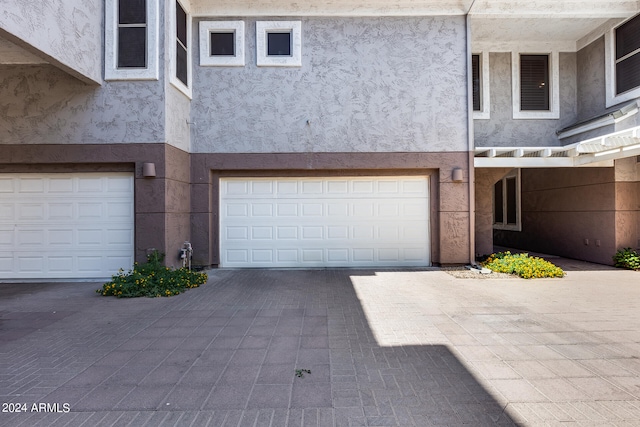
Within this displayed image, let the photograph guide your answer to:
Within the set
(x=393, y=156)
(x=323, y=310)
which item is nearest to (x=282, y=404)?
(x=323, y=310)

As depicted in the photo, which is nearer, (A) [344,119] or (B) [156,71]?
(B) [156,71]

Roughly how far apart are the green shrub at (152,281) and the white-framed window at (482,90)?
8.60 metres

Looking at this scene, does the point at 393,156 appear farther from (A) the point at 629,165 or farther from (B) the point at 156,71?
(A) the point at 629,165

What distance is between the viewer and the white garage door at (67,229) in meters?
7.30

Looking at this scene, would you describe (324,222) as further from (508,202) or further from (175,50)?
(508,202)

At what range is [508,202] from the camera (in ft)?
43.2

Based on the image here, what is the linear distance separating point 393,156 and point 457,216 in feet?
7.35

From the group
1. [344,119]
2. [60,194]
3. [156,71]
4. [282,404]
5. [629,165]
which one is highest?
[156,71]

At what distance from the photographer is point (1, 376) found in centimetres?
313

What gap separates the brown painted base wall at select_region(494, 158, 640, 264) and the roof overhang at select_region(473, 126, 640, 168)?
2.24ft

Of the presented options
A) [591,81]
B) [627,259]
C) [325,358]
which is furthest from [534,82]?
[325,358]

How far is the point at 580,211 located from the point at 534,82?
160 inches

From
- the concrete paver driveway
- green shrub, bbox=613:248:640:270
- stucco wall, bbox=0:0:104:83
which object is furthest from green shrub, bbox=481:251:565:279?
stucco wall, bbox=0:0:104:83

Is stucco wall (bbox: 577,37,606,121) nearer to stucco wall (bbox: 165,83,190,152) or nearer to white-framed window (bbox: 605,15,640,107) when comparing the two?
white-framed window (bbox: 605,15,640,107)
